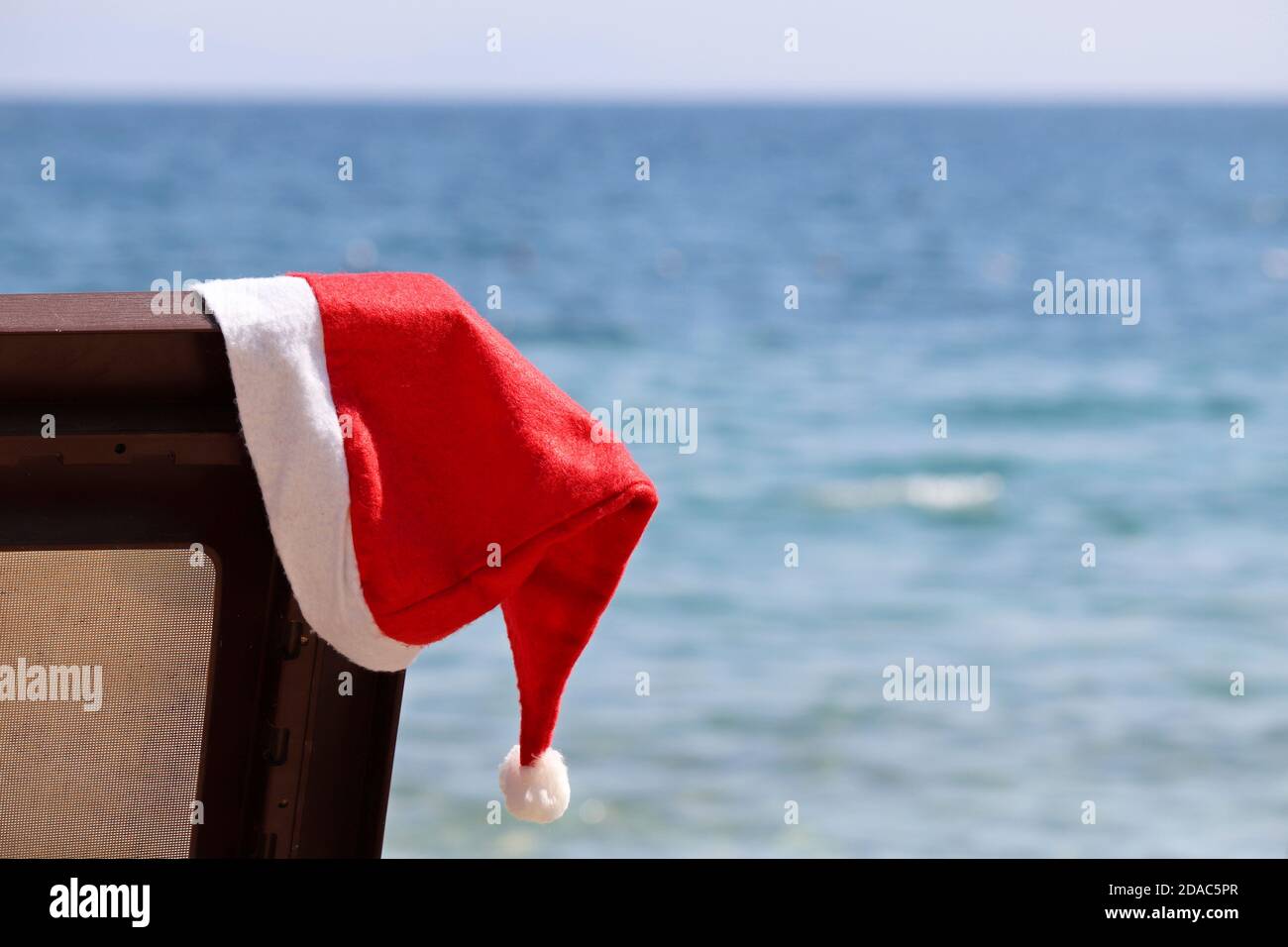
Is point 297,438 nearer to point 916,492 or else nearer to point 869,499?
point 869,499

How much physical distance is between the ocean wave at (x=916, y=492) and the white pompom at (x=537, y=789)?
7.61 meters

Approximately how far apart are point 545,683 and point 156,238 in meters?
19.1

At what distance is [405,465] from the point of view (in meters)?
1.20

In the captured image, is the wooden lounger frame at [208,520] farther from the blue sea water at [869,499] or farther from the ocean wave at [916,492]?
the ocean wave at [916,492]

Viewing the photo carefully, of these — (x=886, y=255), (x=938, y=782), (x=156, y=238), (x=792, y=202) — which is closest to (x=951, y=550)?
(x=938, y=782)

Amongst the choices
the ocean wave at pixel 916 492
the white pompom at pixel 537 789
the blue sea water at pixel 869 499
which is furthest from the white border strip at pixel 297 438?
the ocean wave at pixel 916 492

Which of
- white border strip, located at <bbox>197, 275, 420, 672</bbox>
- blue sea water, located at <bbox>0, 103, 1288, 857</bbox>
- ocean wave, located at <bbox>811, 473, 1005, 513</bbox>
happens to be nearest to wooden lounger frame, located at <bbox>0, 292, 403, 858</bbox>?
white border strip, located at <bbox>197, 275, 420, 672</bbox>

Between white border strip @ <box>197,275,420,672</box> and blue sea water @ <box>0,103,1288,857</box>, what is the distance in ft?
12.5

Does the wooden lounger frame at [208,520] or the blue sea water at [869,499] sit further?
the blue sea water at [869,499]

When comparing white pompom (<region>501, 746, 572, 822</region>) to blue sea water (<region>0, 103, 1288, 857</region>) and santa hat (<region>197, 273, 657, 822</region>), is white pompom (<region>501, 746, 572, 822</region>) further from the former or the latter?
blue sea water (<region>0, 103, 1288, 857</region>)

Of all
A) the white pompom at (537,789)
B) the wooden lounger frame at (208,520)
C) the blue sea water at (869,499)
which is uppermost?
the wooden lounger frame at (208,520)

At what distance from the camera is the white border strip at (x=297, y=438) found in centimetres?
113

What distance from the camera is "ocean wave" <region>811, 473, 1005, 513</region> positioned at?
8992 millimetres
